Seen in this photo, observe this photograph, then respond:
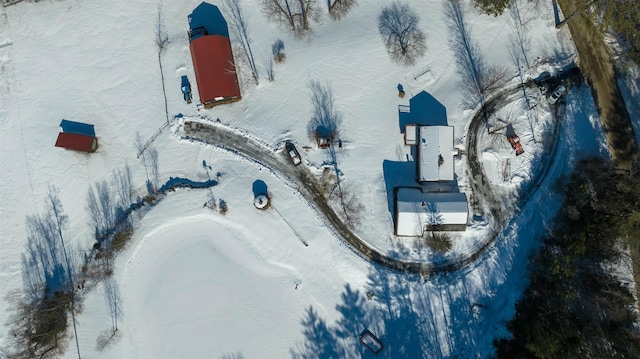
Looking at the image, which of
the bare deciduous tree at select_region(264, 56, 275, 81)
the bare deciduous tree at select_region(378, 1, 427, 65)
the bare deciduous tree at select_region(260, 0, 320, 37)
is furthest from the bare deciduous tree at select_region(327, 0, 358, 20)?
the bare deciduous tree at select_region(264, 56, 275, 81)

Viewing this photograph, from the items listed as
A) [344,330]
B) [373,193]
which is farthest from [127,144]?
[344,330]

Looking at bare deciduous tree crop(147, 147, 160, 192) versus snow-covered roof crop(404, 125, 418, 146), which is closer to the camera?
snow-covered roof crop(404, 125, 418, 146)

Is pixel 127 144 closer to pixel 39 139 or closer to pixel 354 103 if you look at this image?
pixel 39 139

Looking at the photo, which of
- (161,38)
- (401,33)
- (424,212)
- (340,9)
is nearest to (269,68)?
(340,9)

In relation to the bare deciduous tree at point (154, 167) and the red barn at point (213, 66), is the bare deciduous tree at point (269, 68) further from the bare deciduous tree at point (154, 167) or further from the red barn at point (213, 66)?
the bare deciduous tree at point (154, 167)

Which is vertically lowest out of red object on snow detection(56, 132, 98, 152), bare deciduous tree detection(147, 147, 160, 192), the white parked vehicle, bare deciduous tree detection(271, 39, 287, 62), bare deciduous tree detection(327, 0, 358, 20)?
the white parked vehicle

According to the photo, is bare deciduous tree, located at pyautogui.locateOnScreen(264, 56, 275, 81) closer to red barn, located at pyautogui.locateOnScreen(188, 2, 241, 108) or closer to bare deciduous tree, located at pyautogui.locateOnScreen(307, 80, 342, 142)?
red barn, located at pyautogui.locateOnScreen(188, 2, 241, 108)
